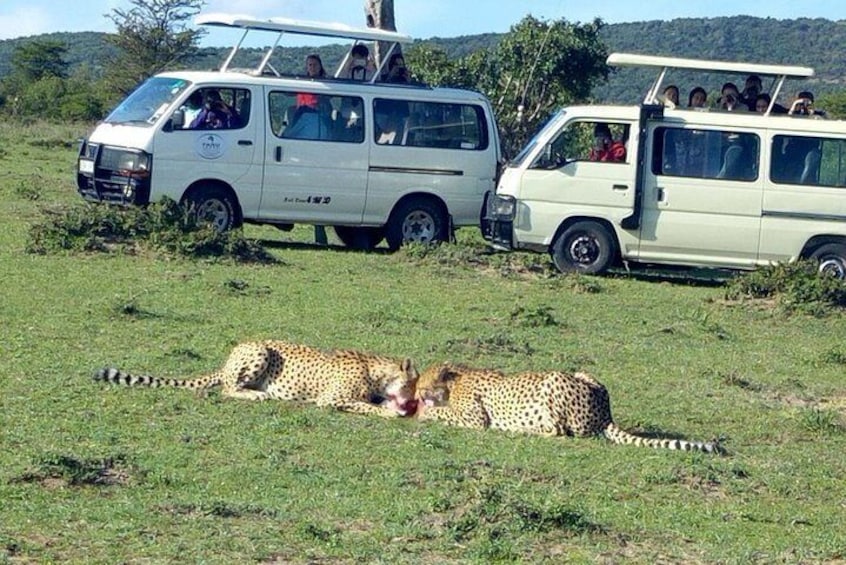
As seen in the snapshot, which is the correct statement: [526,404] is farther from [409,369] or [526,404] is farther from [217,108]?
[217,108]

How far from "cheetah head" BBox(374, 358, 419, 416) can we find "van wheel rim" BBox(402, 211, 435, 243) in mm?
9371

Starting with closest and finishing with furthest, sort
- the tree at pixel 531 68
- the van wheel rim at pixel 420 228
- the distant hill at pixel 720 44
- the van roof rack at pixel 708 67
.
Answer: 1. the van roof rack at pixel 708 67
2. the van wheel rim at pixel 420 228
3. the tree at pixel 531 68
4. the distant hill at pixel 720 44

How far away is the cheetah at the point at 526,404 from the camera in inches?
346

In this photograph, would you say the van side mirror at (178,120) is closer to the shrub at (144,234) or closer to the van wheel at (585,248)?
the shrub at (144,234)

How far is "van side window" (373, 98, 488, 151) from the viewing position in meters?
18.2

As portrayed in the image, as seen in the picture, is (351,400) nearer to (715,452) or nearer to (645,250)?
(715,452)

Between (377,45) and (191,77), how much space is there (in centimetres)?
594

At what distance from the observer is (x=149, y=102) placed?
57.8 feet

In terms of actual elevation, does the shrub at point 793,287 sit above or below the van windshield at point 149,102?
below

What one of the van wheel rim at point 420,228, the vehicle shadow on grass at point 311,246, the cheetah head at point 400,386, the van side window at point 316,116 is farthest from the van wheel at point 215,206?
the cheetah head at point 400,386

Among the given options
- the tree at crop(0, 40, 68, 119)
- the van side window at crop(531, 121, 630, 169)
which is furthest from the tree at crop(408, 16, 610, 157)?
the tree at crop(0, 40, 68, 119)

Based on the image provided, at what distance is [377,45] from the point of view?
23.0 m

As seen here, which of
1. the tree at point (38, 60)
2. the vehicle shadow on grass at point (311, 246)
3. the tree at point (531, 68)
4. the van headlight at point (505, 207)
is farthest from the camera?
the tree at point (38, 60)

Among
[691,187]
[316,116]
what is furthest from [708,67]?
[316,116]
